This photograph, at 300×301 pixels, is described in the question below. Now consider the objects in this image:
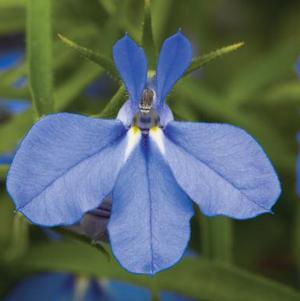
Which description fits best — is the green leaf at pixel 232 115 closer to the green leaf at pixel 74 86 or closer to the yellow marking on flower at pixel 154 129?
the green leaf at pixel 74 86

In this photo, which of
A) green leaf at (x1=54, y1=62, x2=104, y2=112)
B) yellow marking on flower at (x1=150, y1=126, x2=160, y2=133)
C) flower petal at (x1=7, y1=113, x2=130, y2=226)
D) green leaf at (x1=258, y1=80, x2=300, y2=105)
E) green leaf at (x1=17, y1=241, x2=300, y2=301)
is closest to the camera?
flower petal at (x1=7, y1=113, x2=130, y2=226)

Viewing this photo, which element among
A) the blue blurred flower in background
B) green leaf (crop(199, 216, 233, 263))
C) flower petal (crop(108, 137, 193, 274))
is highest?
the blue blurred flower in background

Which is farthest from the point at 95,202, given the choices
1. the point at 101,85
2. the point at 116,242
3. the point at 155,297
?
the point at 101,85

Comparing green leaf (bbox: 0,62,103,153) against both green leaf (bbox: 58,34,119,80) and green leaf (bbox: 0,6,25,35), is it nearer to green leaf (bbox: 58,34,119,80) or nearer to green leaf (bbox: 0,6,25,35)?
green leaf (bbox: 0,6,25,35)

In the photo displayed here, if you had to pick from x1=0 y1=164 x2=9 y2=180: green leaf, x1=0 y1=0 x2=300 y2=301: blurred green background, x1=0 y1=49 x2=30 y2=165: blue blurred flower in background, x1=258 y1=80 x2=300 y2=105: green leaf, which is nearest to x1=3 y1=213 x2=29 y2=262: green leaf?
x1=0 y1=0 x2=300 y2=301: blurred green background

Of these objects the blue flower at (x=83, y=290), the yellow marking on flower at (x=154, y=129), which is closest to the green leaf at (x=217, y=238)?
the blue flower at (x=83, y=290)

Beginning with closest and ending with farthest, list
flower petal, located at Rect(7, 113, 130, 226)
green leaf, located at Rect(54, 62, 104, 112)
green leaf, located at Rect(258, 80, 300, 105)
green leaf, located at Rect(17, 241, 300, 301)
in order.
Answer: flower petal, located at Rect(7, 113, 130, 226) → green leaf, located at Rect(17, 241, 300, 301) → green leaf, located at Rect(54, 62, 104, 112) → green leaf, located at Rect(258, 80, 300, 105)

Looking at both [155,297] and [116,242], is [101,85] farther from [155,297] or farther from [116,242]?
[116,242]
